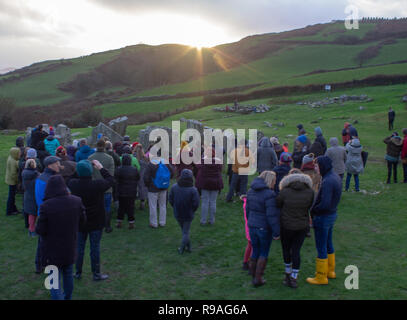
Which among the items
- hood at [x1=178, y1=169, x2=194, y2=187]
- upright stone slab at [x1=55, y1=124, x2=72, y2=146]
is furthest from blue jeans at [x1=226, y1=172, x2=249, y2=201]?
upright stone slab at [x1=55, y1=124, x2=72, y2=146]

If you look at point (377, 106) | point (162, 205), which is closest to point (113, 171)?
point (162, 205)

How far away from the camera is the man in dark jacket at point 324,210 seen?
6625 mm

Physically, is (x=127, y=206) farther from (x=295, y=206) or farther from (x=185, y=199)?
(x=295, y=206)

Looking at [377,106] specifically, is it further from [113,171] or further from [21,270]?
[21,270]

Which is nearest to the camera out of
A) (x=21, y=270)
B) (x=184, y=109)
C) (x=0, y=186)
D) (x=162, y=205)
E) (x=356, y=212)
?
(x=21, y=270)

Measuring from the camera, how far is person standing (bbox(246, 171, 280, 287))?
21.2 ft

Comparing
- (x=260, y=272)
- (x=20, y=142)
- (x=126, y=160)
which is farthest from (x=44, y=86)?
(x=260, y=272)

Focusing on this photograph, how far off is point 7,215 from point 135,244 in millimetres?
4953

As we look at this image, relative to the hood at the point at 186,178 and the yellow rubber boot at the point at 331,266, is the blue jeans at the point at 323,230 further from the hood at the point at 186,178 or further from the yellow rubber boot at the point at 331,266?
the hood at the point at 186,178

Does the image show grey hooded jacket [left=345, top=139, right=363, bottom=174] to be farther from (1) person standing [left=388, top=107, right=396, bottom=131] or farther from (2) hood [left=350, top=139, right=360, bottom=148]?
(1) person standing [left=388, top=107, right=396, bottom=131]

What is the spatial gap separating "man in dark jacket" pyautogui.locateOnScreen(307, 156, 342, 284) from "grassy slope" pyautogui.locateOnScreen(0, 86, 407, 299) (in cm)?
35

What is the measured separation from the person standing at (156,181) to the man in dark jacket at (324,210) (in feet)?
14.9

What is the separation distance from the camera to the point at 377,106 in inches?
1300

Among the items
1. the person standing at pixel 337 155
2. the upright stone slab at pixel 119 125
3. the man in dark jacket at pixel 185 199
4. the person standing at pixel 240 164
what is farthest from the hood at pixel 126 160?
the upright stone slab at pixel 119 125
